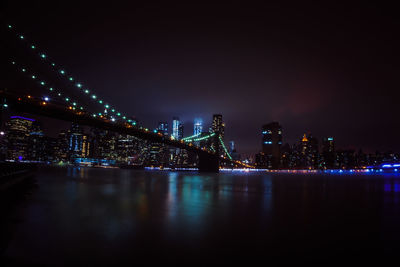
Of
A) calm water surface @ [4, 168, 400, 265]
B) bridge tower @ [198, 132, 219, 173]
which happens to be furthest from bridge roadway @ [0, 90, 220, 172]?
calm water surface @ [4, 168, 400, 265]

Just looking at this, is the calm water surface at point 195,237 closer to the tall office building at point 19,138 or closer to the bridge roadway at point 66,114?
the bridge roadway at point 66,114

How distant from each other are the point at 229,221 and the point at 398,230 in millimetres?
5369

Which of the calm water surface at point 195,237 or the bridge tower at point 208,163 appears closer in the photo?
the calm water surface at point 195,237

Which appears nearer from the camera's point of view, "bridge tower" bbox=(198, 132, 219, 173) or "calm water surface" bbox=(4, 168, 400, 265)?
"calm water surface" bbox=(4, 168, 400, 265)

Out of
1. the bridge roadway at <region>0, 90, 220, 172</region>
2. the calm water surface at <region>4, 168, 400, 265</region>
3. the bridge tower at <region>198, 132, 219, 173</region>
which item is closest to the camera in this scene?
the calm water surface at <region>4, 168, 400, 265</region>

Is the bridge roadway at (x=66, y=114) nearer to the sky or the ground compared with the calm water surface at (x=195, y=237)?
nearer to the sky

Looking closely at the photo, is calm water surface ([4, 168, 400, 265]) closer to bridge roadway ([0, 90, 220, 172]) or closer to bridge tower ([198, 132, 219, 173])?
bridge roadway ([0, 90, 220, 172])

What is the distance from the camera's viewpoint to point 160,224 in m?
9.34

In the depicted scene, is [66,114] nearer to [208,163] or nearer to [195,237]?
[195,237]

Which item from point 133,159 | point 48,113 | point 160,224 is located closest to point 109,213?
point 160,224

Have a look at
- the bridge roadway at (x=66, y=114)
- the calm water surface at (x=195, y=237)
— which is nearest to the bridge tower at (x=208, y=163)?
the bridge roadway at (x=66, y=114)

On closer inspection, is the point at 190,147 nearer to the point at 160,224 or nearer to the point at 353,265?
the point at 160,224

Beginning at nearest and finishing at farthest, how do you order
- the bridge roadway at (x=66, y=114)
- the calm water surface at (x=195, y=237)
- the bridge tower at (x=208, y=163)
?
the calm water surface at (x=195, y=237)
the bridge roadway at (x=66, y=114)
the bridge tower at (x=208, y=163)

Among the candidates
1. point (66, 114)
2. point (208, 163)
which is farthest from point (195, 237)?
point (208, 163)
